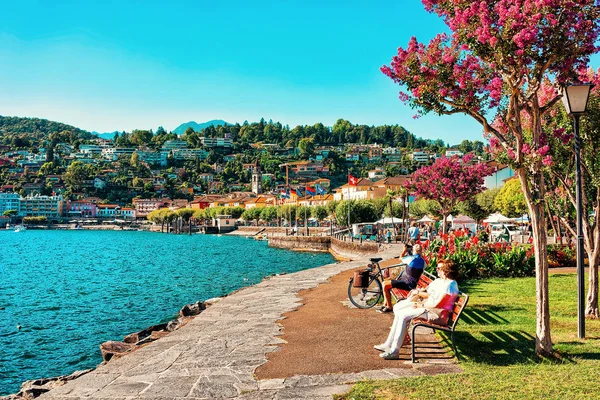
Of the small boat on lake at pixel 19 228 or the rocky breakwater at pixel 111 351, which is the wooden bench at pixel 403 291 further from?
the small boat on lake at pixel 19 228

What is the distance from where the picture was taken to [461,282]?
1501cm

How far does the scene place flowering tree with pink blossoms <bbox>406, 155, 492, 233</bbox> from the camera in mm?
31328

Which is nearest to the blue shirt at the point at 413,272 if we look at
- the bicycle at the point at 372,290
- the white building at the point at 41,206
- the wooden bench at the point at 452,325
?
the bicycle at the point at 372,290

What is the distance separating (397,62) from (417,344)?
4.19 m

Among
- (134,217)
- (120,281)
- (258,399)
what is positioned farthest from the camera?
(134,217)

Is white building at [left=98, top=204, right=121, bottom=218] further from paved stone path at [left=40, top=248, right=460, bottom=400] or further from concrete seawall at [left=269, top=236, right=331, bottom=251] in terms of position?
paved stone path at [left=40, top=248, right=460, bottom=400]

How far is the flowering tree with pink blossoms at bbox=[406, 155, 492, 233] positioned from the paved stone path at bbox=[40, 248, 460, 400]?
22697mm

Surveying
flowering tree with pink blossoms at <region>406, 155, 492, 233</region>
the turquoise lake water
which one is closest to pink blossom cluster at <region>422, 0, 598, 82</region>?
the turquoise lake water

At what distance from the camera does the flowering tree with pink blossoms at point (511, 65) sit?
6.64m

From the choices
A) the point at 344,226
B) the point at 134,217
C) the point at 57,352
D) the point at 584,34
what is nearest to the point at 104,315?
the point at 57,352

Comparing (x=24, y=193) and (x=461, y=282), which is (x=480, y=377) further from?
(x=24, y=193)

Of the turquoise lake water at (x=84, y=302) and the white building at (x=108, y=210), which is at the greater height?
the white building at (x=108, y=210)

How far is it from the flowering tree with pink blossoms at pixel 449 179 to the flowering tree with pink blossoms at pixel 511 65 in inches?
945

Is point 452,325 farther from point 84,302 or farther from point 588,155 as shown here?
point 84,302
